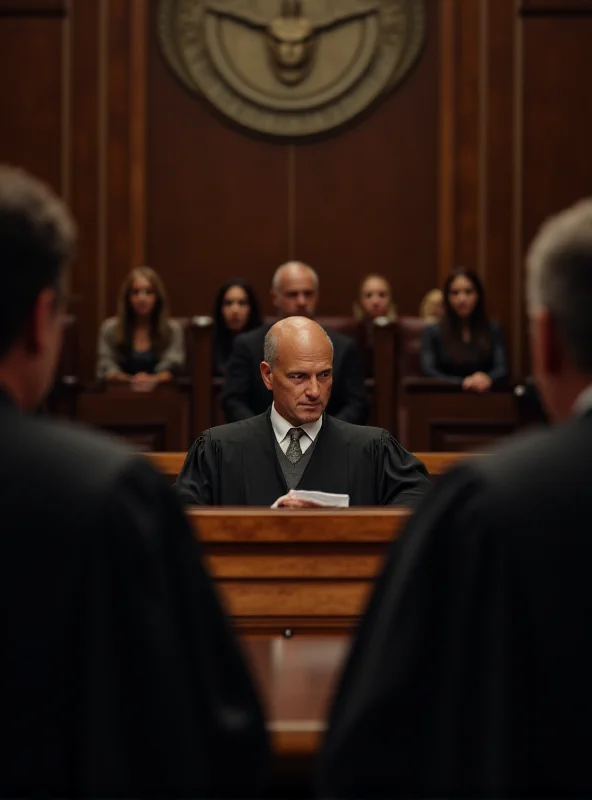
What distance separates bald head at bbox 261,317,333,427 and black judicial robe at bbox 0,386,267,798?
3030 mm

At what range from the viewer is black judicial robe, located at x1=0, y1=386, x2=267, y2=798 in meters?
1.46

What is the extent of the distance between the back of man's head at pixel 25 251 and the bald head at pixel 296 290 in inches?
213

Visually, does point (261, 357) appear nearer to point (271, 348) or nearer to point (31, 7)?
point (271, 348)

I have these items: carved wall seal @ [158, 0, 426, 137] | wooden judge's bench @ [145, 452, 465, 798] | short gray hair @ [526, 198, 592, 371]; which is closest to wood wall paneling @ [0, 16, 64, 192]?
carved wall seal @ [158, 0, 426, 137]

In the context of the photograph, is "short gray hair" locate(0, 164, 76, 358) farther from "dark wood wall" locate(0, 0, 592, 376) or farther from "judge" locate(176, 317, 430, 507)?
"dark wood wall" locate(0, 0, 592, 376)

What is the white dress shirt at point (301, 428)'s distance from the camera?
459 centimetres

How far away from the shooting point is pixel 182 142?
1068cm

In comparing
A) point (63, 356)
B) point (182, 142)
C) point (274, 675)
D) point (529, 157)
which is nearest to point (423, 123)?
point (529, 157)

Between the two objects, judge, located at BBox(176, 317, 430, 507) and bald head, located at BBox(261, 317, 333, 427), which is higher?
bald head, located at BBox(261, 317, 333, 427)

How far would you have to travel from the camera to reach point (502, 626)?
1.50 meters

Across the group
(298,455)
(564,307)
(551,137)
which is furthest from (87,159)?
(564,307)

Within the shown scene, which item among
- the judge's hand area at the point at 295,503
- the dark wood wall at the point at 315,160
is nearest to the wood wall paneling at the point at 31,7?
the dark wood wall at the point at 315,160

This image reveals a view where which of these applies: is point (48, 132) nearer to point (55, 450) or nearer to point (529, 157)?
point (529, 157)

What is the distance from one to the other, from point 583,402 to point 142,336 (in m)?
7.29
